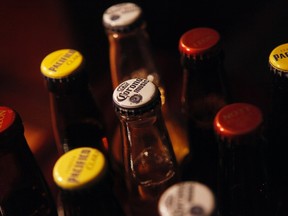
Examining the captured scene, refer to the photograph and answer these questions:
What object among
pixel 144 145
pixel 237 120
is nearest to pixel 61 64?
pixel 144 145

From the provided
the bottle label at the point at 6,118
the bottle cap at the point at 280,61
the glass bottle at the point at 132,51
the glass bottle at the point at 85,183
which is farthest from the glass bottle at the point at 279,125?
the bottle label at the point at 6,118

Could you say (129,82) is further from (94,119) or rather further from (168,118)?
(168,118)

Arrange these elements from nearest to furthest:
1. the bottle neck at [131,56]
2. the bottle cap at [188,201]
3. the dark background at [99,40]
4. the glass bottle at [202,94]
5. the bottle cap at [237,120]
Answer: the bottle cap at [188,201] < the bottle cap at [237,120] < the glass bottle at [202,94] < the bottle neck at [131,56] < the dark background at [99,40]

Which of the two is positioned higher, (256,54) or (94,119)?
(94,119)

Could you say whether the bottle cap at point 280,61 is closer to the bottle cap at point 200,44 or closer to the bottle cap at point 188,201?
the bottle cap at point 200,44

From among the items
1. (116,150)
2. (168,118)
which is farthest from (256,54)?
(116,150)
